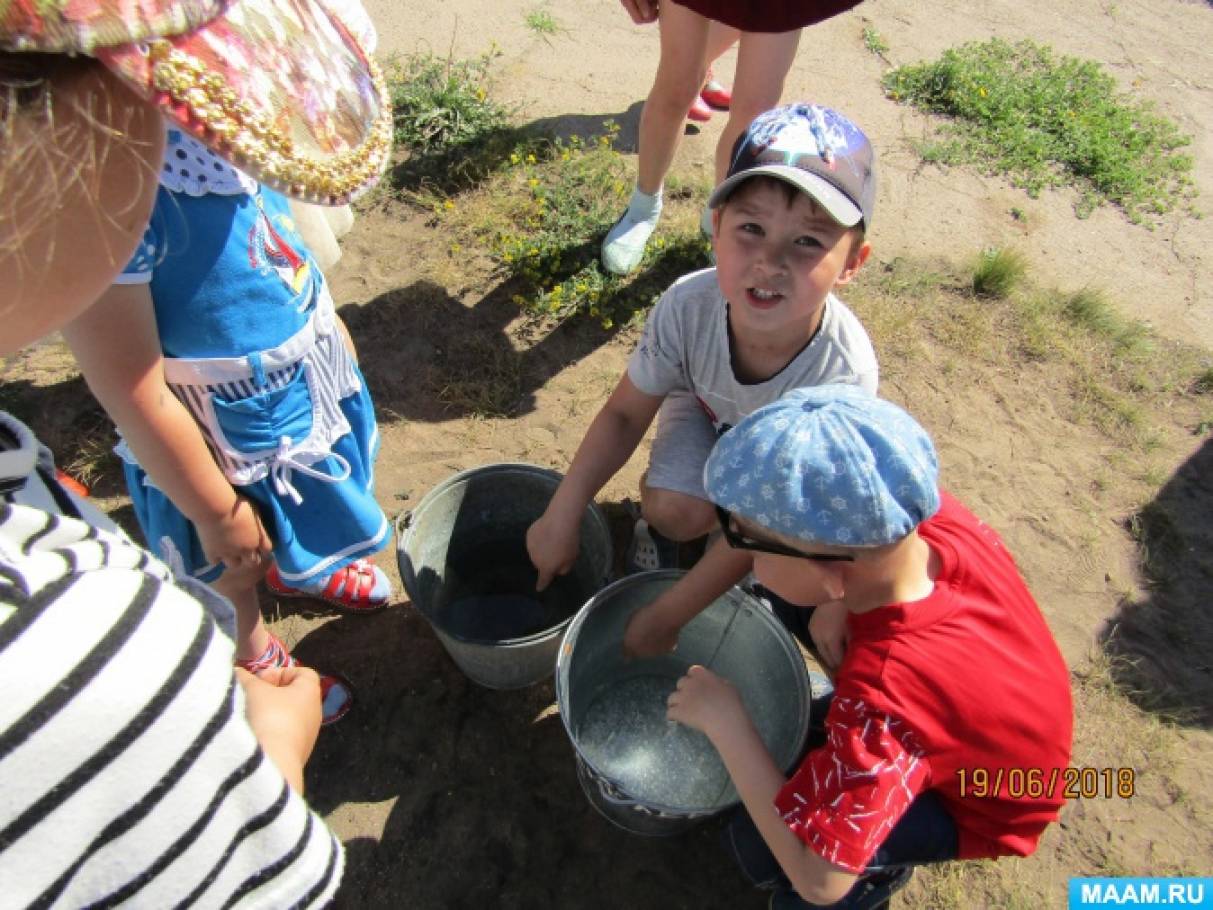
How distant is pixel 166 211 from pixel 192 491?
0.50m

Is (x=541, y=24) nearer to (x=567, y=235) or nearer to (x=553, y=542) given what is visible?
(x=567, y=235)

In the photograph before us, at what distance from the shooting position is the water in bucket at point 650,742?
2.13 metres

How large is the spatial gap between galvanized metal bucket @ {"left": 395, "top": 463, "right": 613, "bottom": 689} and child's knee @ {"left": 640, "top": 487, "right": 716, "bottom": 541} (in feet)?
0.78

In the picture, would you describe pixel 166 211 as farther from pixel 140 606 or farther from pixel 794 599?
pixel 794 599

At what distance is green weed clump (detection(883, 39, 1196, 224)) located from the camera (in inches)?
159

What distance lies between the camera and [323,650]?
2.38 meters

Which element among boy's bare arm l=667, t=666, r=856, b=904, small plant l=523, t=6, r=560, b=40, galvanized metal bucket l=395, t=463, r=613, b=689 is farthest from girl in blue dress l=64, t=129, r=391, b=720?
small plant l=523, t=6, r=560, b=40

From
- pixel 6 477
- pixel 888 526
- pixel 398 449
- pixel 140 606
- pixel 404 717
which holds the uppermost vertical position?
pixel 140 606

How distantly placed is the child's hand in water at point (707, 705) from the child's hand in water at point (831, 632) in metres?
0.27

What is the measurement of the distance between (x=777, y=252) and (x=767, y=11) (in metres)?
0.54

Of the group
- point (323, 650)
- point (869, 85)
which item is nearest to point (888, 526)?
point (323, 650)

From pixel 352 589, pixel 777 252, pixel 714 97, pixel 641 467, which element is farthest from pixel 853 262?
pixel 714 97

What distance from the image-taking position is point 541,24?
436 cm
